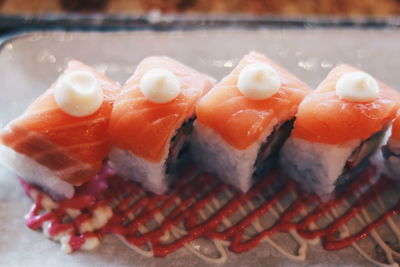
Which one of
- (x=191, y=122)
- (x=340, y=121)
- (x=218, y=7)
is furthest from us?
(x=218, y=7)

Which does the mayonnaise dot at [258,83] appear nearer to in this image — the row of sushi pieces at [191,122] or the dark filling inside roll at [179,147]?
the row of sushi pieces at [191,122]

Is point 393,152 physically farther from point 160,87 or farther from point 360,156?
point 160,87

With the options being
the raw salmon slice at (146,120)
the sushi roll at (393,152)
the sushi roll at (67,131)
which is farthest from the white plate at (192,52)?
the raw salmon slice at (146,120)

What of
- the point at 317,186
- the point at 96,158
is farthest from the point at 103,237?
the point at 317,186

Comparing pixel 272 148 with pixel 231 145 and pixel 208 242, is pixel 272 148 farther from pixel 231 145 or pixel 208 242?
pixel 208 242

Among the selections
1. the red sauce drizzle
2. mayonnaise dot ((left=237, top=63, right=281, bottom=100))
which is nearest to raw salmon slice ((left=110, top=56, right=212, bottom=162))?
mayonnaise dot ((left=237, top=63, right=281, bottom=100))

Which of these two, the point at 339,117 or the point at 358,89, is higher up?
the point at 358,89

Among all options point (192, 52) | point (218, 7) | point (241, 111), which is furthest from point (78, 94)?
point (218, 7)
